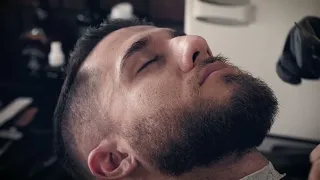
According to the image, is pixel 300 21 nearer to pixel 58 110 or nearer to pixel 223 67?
pixel 223 67

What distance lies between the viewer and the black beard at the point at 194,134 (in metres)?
0.47

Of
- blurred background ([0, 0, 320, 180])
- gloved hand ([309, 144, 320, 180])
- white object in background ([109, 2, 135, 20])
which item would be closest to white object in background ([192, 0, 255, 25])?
blurred background ([0, 0, 320, 180])

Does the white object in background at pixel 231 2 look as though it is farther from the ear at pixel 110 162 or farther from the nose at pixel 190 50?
the ear at pixel 110 162

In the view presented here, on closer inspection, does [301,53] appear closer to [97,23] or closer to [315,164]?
[315,164]

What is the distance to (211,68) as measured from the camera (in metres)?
0.50

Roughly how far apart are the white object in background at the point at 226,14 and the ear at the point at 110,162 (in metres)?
0.23

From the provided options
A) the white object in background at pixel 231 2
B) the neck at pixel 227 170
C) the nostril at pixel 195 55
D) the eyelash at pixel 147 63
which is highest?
the white object in background at pixel 231 2

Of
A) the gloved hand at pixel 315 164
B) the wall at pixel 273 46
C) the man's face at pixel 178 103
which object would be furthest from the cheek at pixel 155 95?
the gloved hand at pixel 315 164

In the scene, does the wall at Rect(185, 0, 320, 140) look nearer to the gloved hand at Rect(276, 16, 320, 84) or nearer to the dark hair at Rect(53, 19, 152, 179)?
→ the gloved hand at Rect(276, 16, 320, 84)

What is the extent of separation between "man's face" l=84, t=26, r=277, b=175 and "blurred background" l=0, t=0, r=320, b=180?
6 centimetres

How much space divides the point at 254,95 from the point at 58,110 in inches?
10.2

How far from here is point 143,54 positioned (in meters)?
0.50

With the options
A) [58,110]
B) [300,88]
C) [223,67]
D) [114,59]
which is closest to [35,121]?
[58,110]

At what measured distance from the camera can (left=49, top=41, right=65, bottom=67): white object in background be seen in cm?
58
